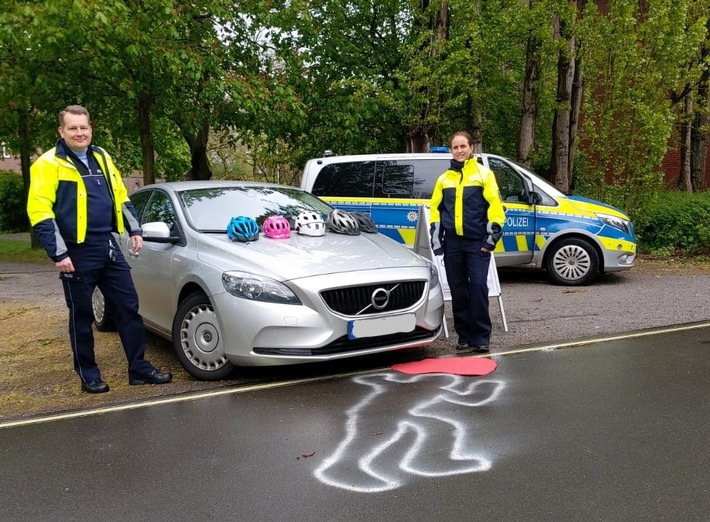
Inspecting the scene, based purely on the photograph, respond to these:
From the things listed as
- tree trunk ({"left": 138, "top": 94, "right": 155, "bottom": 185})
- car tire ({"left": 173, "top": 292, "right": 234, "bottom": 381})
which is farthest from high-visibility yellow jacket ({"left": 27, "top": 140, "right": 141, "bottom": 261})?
tree trunk ({"left": 138, "top": 94, "right": 155, "bottom": 185})

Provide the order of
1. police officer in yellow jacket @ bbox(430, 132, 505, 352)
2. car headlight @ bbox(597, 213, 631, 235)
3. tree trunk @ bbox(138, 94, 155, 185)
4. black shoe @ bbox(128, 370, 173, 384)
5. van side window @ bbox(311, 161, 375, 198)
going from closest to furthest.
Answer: black shoe @ bbox(128, 370, 173, 384) → police officer in yellow jacket @ bbox(430, 132, 505, 352) → car headlight @ bbox(597, 213, 631, 235) → van side window @ bbox(311, 161, 375, 198) → tree trunk @ bbox(138, 94, 155, 185)

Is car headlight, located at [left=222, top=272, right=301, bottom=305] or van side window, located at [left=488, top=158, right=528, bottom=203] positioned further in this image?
van side window, located at [left=488, top=158, right=528, bottom=203]

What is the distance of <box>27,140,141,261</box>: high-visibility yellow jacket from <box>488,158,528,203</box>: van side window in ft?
21.5

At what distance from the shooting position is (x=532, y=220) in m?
10.2

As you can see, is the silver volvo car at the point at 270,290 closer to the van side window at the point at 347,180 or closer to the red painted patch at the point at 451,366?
the red painted patch at the point at 451,366

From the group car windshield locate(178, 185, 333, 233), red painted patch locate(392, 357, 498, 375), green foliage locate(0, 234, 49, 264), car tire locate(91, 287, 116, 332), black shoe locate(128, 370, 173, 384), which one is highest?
car windshield locate(178, 185, 333, 233)

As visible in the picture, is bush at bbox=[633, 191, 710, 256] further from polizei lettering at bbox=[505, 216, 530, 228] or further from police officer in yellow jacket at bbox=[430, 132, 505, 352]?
police officer in yellow jacket at bbox=[430, 132, 505, 352]

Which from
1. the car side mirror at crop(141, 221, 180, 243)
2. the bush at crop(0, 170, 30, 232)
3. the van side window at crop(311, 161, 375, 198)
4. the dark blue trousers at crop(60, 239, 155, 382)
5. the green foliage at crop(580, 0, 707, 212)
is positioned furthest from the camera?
the bush at crop(0, 170, 30, 232)

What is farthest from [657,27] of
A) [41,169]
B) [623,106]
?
[41,169]

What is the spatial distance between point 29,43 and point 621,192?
38.0ft

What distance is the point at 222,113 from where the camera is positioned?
50.2ft

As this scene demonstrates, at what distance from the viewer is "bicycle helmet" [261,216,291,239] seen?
5824 millimetres

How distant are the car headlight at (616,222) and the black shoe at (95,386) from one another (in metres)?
7.57

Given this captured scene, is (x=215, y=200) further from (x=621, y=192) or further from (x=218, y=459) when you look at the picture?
(x=621, y=192)
